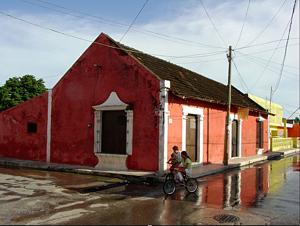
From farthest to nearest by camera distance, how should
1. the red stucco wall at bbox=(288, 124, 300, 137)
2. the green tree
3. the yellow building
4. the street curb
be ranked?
1. the red stucco wall at bbox=(288, 124, 300, 137)
2. the yellow building
3. the green tree
4. the street curb

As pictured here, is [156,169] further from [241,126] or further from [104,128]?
[241,126]

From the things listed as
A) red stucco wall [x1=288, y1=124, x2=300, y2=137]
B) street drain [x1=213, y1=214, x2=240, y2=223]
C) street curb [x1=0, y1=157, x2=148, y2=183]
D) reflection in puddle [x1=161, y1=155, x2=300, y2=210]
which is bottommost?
street drain [x1=213, y1=214, x2=240, y2=223]

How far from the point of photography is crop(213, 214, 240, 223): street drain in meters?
8.95

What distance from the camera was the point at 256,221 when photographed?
891cm

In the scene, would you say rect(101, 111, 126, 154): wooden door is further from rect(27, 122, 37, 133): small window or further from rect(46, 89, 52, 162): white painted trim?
rect(27, 122, 37, 133): small window

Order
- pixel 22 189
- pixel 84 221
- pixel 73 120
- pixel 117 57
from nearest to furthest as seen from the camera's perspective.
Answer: pixel 84 221 → pixel 22 189 → pixel 117 57 → pixel 73 120

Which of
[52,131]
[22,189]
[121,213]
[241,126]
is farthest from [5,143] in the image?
[121,213]

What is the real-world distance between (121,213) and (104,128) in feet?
30.9

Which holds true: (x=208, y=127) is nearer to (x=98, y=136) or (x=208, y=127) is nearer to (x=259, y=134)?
(x=98, y=136)

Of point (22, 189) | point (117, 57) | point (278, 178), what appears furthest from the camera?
point (117, 57)

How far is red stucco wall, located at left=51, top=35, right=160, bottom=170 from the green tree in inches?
686

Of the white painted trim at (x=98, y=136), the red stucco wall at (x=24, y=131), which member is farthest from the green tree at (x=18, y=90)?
the white painted trim at (x=98, y=136)

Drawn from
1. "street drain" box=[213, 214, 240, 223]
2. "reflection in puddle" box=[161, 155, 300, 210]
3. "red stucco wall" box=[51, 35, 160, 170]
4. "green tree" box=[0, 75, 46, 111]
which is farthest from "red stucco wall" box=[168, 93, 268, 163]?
"green tree" box=[0, 75, 46, 111]

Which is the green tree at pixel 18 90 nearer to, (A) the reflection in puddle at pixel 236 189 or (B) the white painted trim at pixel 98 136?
(B) the white painted trim at pixel 98 136
